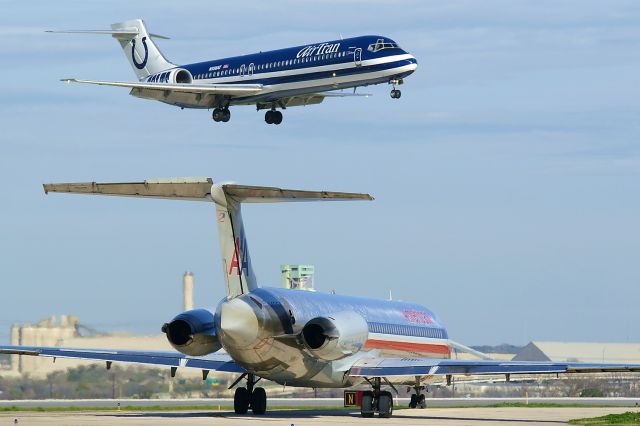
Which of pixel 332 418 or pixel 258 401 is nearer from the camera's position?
pixel 332 418

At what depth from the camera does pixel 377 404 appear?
35594mm

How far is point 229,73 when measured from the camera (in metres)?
50.7

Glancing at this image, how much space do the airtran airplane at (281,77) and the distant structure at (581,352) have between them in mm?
39912

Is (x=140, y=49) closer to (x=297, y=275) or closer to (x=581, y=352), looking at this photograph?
(x=297, y=275)

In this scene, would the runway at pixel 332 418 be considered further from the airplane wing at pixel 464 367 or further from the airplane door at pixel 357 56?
the airplane door at pixel 357 56

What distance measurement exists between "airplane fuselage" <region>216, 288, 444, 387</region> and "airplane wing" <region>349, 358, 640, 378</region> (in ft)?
2.17

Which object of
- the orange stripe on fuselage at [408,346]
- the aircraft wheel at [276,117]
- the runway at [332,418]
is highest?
the aircraft wheel at [276,117]

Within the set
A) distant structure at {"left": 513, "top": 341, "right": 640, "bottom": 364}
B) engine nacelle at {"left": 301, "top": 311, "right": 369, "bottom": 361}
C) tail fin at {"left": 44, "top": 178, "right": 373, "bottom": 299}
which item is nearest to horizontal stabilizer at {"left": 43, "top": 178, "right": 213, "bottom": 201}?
tail fin at {"left": 44, "top": 178, "right": 373, "bottom": 299}

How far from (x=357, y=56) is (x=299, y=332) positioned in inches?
598

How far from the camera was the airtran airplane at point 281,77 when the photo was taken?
46.2 meters

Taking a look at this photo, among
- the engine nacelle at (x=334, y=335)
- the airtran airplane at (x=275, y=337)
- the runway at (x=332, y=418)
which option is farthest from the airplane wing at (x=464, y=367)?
the runway at (x=332, y=418)

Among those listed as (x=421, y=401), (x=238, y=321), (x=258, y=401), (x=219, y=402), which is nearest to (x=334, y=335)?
(x=238, y=321)

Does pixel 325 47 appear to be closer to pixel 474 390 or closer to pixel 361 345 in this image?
pixel 361 345

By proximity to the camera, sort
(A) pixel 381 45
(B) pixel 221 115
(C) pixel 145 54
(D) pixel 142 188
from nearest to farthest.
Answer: (D) pixel 142 188 < (A) pixel 381 45 < (B) pixel 221 115 < (C) pixel 145 54
